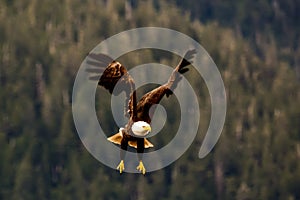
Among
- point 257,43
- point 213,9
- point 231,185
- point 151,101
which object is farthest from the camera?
point 213,9

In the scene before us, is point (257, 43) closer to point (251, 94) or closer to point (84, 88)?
point (251, 94)

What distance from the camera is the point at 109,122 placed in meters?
96.6

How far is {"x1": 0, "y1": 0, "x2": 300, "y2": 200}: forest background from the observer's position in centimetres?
9681

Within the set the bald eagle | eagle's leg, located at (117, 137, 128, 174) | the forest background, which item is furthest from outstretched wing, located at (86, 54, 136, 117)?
the forest background

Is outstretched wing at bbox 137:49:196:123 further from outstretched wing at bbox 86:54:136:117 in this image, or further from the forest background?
the forest background

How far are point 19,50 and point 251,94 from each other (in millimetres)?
19670

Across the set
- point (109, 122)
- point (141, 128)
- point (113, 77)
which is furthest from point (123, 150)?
point (109, 122)

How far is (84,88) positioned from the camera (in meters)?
99.7

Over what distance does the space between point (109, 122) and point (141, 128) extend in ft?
218

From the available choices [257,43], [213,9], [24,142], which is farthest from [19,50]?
[213,9]

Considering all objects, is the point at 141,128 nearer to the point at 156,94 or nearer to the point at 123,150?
the point at 123,150

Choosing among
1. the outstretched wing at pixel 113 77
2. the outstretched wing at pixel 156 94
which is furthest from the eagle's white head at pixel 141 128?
the outstretched wing at pixel 113 77

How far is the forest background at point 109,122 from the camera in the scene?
318 feet

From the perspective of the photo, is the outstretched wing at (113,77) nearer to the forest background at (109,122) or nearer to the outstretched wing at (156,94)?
the outstretched wing at (156,94)
